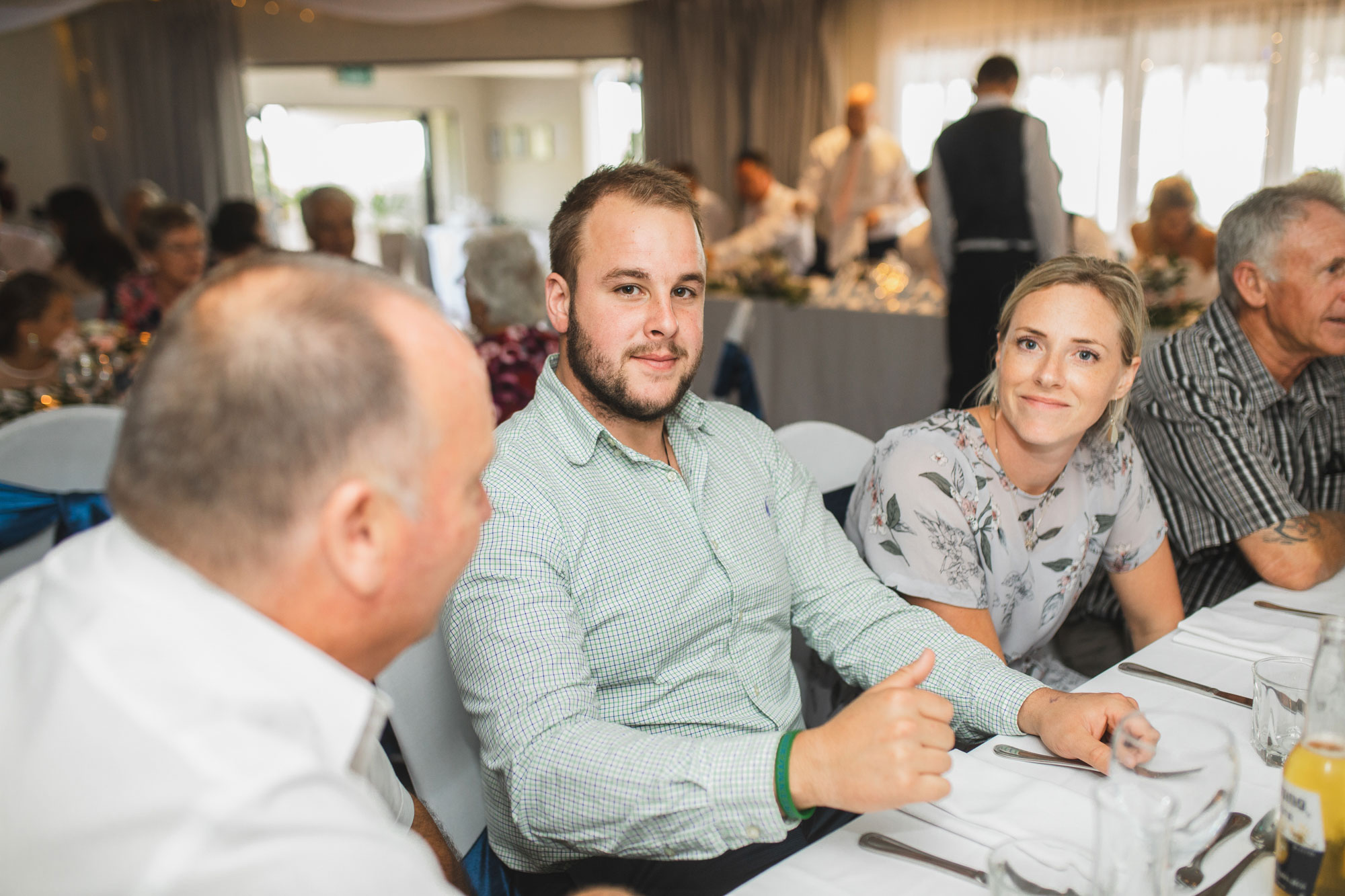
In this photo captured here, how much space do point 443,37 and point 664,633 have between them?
890 cm

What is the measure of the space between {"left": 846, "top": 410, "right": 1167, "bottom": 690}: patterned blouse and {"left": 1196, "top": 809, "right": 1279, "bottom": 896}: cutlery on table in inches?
23.8

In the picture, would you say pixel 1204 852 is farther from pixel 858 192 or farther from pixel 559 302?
pixel 858 192

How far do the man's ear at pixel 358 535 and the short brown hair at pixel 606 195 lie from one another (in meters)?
0.88

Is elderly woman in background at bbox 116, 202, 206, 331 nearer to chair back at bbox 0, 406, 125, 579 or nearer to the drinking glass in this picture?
chair back at bbox 0, 406, 125, 579

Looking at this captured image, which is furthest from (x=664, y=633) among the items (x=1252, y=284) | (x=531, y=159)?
(x=531, y=159)

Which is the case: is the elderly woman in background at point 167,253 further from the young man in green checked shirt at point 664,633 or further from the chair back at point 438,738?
the chair back at point 438,738

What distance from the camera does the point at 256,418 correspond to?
0.63 m

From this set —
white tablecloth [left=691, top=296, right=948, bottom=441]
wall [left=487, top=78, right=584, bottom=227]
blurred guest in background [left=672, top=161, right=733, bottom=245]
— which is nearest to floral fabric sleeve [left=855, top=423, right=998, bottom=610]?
white tablecloth [left=691, top=296, right=948, bottom=441]

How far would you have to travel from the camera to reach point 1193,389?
2.01 meters

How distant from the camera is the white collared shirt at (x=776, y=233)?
6445 millimetres

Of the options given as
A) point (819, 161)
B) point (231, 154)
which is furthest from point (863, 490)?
point (231, 154)

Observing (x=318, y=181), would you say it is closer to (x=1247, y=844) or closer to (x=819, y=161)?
(x=819, y=161)

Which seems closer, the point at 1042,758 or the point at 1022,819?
the point at 1022,819

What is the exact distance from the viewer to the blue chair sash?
2.09 metres
